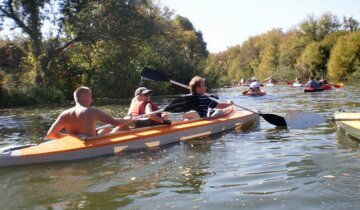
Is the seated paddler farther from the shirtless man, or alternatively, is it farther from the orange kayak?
the shirtless man

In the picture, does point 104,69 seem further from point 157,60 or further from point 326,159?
point 326,159

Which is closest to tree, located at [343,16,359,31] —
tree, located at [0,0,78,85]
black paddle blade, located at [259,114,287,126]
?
tree, located at [0,0,78,85]

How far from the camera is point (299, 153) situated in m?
6.40

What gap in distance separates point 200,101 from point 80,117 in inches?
123

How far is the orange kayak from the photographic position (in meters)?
6.26

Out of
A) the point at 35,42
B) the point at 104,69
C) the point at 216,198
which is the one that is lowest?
the point at 216,198

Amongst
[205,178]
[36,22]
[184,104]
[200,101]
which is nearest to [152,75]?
[184,104]

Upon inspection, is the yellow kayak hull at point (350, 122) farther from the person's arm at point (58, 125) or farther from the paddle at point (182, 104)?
the person's arm at point (58, 125)

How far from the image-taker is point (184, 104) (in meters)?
9.01

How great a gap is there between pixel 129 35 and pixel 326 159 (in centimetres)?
2170

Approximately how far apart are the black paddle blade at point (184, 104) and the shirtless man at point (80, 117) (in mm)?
2193

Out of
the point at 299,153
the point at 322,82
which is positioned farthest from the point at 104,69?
the point at 299,153

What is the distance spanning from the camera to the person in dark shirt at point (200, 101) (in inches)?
346

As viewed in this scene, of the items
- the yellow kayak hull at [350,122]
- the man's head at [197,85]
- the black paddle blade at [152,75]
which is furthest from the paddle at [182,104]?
the yellow kayak hull at [350,122]
